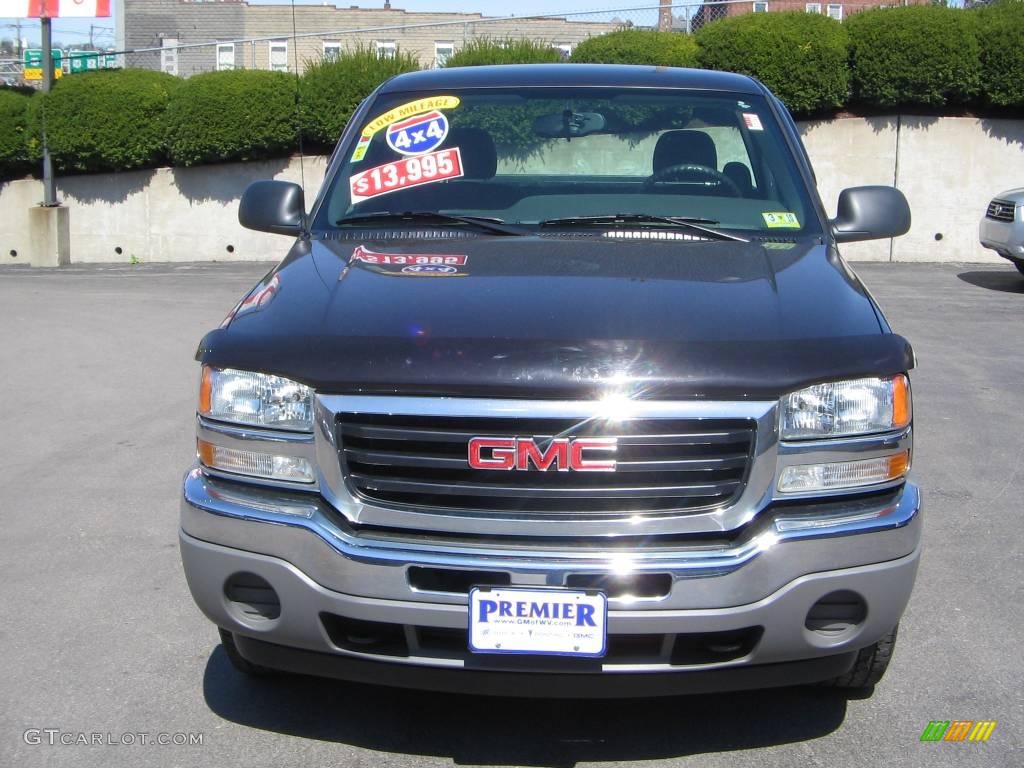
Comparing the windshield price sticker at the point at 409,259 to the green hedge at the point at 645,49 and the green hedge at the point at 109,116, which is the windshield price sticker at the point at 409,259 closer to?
the green hedge at the point at 645,49

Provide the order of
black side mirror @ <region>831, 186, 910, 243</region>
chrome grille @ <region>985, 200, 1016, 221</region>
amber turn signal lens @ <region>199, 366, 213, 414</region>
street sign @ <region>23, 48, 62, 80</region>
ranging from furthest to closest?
street sign @ <region>23, 48, 62, 80</region> < chrome grille @ <region>985, 200, 1016, 221</region> < black side mirror @ <region>831, 186, 910, 243</region> < amber turn signal lens @ <region>199, 366, 213, 414</region>

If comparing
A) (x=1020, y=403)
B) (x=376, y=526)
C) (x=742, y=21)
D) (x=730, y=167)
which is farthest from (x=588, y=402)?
(x=742, y=21)

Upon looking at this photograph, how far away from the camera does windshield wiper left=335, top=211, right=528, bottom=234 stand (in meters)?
4.26

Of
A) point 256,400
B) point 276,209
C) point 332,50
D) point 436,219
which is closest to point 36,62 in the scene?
point 332,50

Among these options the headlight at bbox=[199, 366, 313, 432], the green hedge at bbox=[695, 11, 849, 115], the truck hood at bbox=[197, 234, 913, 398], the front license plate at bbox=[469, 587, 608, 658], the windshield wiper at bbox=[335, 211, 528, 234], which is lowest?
the front license plate at bbox=[469, 587, 608, 658]

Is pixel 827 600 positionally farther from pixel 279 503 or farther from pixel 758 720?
pixel 279 503

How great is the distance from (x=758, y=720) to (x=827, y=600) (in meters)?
0.70

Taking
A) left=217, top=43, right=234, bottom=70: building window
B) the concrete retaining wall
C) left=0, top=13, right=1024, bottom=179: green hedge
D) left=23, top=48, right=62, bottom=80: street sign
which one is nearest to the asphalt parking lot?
left=0, top=13, right=1024, bottom=179: green hedge

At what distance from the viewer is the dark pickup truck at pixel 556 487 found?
10.0ft

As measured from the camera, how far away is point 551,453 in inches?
121

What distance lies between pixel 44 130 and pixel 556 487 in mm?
17379

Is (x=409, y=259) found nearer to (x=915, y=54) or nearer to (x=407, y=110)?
(x=407, y=110)

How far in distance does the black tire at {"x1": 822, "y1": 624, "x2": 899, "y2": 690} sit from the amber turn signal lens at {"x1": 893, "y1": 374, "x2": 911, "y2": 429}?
0.63 m

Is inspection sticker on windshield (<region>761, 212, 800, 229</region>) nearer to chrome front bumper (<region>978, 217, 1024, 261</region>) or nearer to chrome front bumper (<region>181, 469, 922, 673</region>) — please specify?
chrome front bumper (<region>181, 469, 922, 673</region>)
